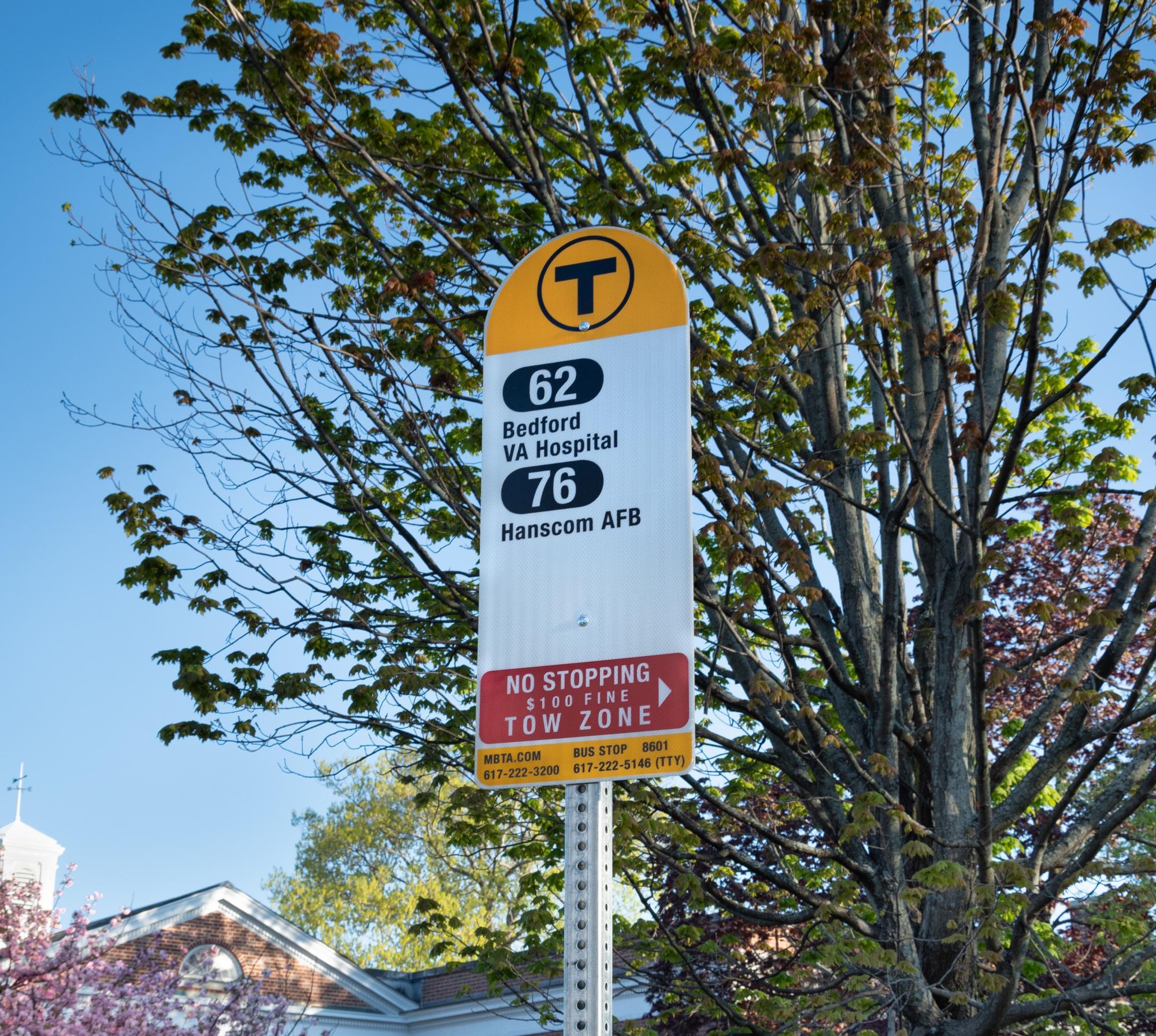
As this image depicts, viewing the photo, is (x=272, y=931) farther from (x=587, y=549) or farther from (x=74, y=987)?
(x=587, y=549)

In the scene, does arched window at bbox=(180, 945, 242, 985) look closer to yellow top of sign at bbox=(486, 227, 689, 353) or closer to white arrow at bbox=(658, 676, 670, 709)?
yellow top of sign at bbox=(486, 227, 689, 353)

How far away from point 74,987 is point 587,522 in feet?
38.8

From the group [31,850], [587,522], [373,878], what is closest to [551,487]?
[587,522]

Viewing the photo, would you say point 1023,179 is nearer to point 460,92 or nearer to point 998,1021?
point 460,92

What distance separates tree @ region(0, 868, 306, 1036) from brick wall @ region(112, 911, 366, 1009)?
506 inches

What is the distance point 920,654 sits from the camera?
928 centimetres

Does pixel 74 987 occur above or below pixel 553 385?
below

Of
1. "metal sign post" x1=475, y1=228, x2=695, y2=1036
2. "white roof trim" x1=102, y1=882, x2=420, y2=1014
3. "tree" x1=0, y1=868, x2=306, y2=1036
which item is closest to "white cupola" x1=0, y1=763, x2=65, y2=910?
"white roof trim" x1=102, y1=882, x2=420, y2=1014

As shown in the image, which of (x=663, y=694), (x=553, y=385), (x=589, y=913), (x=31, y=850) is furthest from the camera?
(x=31, y=850)

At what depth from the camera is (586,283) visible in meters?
3.52

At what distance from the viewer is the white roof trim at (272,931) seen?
27000 millimetres

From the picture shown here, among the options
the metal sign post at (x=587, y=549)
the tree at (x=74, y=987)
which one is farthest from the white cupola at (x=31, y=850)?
the metal sign post at (x=587, y=549)

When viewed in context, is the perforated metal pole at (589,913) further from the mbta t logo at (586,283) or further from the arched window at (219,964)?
the arched window at (219,964)

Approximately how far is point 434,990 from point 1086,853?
27.4m
